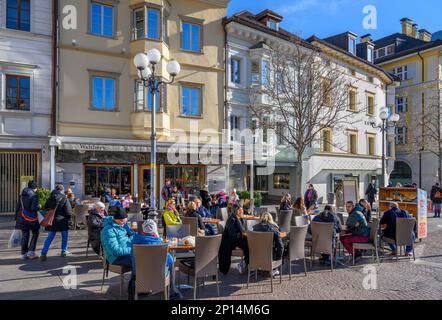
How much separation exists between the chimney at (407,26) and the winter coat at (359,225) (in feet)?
142

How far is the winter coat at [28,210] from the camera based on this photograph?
777 centimetres

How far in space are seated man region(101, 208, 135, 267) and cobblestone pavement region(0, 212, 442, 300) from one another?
66 centimetres

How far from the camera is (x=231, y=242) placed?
257 inches

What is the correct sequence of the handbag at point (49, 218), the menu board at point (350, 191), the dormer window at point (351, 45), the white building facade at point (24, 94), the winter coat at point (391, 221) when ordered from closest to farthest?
the handbag at point (49, 218) → the winter coat at point (391, 221) → the white building facade at point (24, 94) → the menu board at point (350, 191) → the dormer window at point (351, 45)

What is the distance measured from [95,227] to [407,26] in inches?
1873

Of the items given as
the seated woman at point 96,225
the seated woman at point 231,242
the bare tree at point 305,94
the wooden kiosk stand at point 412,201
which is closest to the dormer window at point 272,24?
the bare tree at point 305,94

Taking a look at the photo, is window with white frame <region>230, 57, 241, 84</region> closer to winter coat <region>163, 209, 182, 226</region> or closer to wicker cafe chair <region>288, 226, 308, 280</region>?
winter coat <region>163, 209, 182, 226</region>

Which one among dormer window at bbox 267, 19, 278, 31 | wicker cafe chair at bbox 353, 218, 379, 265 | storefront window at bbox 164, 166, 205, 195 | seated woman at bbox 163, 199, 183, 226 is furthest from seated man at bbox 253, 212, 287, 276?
dormer window at bbox 267, 19, 278, 31

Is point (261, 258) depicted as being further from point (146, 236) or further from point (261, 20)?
point (261, 20)

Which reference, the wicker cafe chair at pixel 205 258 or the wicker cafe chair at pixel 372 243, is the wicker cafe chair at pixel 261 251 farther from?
the wicker cafe chair at pixel 372 243

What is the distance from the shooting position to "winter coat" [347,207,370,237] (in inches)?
308

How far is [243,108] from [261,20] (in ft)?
22.8
